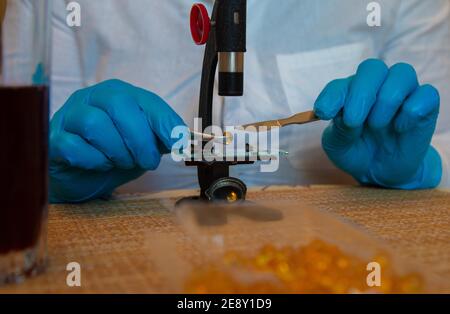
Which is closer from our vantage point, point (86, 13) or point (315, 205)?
point (315, 205)

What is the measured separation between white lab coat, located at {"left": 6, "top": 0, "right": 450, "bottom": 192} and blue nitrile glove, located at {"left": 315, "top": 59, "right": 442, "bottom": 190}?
4.8 inches

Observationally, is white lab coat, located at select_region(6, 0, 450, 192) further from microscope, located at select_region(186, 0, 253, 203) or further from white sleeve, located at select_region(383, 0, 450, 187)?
microscope, located at select_region(186, 0, 253, 203)

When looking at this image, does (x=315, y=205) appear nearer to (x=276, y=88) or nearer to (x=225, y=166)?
(x=225, y=166)

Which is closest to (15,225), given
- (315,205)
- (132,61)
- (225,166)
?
(225,166)

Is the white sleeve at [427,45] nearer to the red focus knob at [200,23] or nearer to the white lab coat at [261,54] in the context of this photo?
the white lab coat at [261,54]

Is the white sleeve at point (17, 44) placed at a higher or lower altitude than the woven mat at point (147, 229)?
higher

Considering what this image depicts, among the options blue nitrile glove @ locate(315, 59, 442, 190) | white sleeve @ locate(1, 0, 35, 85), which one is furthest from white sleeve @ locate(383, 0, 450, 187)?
white sleeve @ locate(1, 0, 35, 85)

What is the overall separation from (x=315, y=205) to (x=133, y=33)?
46cm

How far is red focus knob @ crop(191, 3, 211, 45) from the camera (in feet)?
2.18

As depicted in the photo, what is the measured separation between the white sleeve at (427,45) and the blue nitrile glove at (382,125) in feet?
0.64

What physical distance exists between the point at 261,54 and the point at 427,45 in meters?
0.34

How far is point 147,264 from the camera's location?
1.65ft

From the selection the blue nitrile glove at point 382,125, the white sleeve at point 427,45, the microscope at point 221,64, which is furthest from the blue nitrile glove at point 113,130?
the white sleeve at point 427,45

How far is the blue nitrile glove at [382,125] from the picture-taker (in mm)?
780
